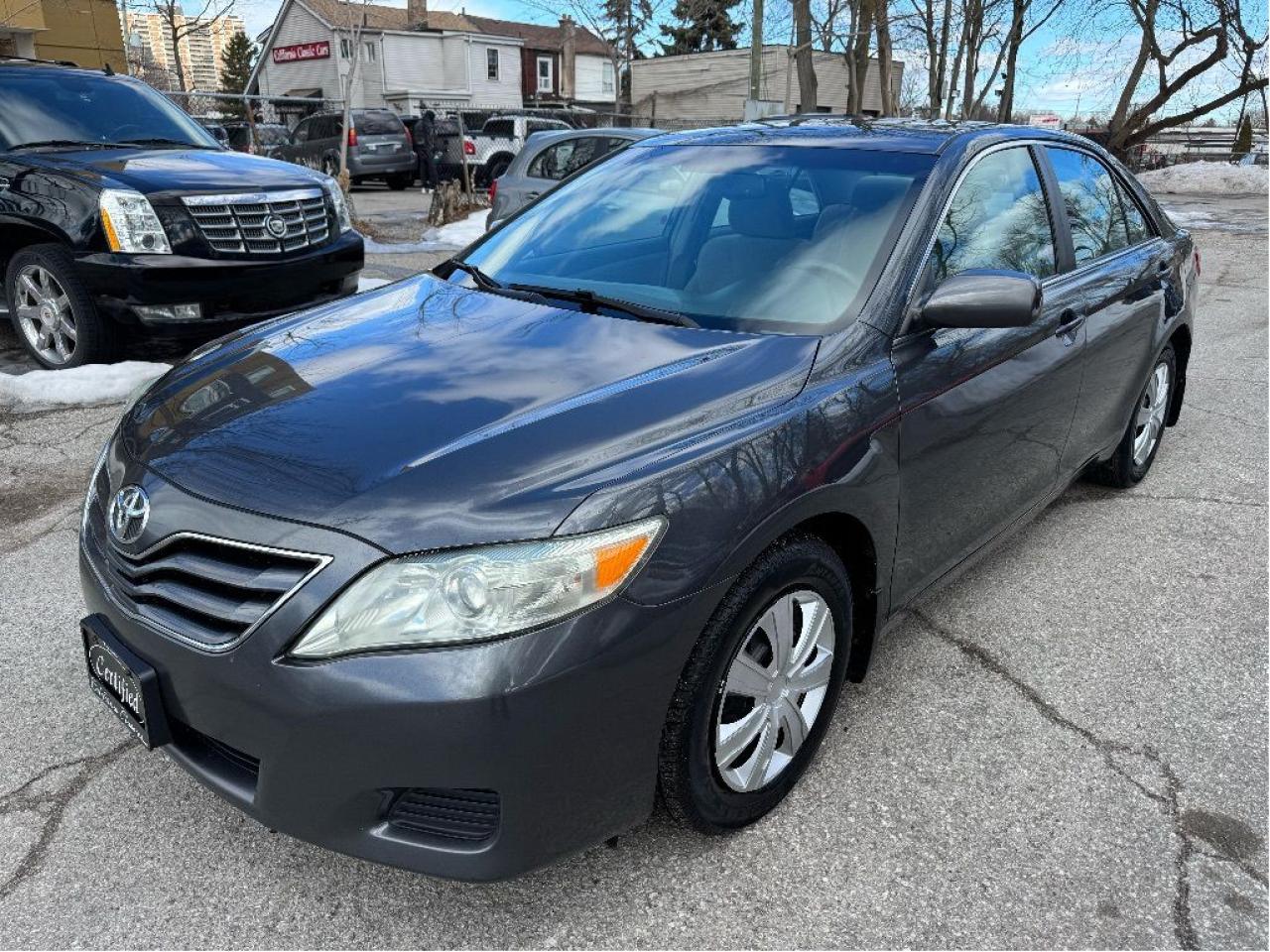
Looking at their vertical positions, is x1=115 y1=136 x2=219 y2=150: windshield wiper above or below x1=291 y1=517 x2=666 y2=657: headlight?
above

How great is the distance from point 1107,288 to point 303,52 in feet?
163

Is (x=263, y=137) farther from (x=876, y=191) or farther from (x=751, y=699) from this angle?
(x=751, y=699)

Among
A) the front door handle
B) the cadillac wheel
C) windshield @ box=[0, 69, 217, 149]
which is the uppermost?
windshield @ box=[0, 69, 217, 149]

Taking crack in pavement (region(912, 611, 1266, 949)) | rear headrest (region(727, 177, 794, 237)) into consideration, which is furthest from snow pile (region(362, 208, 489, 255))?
crack in pavement (region(912, 611, 1266, 949))

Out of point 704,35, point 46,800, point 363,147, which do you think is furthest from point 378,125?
point 704,35

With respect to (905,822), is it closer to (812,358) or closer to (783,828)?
(783,828)

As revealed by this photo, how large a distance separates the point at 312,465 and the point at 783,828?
4.61ft

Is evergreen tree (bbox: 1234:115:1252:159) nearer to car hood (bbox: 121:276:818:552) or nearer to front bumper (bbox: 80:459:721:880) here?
car hood (bbox: 121:276:818:552)

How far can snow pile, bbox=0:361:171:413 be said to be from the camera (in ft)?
18.1

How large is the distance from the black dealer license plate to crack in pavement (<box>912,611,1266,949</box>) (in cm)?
219

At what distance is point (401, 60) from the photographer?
142 ft

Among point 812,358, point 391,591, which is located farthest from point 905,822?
point 391,591

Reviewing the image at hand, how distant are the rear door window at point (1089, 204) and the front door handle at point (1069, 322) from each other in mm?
262

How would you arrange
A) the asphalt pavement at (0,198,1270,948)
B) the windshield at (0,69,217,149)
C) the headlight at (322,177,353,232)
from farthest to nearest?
the headlight at (322,177,353,232)
the windshield at (0,69,217,149)
the asphalt pavement at (0,198,1270,948)
